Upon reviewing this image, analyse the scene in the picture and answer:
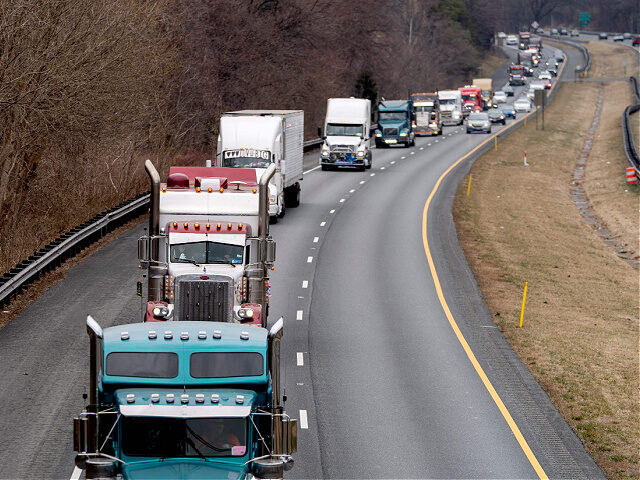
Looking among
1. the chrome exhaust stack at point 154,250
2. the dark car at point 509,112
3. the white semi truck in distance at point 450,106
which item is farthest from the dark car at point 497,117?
the chrome exhaust stack at point 154,250

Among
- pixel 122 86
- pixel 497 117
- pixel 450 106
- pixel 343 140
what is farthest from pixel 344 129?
pixel 497 117

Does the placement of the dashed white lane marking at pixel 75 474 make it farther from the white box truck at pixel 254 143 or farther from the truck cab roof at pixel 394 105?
the truck cab roof at pixel 394 105

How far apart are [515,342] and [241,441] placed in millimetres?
14398

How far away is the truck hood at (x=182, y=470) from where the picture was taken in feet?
38.8

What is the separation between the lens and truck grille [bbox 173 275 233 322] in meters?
20.1

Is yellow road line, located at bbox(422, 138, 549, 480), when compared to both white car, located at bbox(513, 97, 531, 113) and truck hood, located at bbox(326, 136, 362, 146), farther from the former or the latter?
white car, located at bbox(513, 97, 531, 113)

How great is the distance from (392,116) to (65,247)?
4510cm

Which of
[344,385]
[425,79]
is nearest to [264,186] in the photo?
[344,385]

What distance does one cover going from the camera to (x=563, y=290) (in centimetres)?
3375

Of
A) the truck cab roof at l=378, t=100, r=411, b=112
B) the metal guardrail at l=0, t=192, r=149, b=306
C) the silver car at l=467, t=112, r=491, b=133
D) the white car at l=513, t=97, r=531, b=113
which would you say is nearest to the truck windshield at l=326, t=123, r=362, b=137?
the truck cab roof at l=378, t=100, r=411, b=112

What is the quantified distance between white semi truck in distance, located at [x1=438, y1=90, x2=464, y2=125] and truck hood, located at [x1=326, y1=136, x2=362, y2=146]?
4261cm

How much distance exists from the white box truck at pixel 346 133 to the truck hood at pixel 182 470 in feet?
143

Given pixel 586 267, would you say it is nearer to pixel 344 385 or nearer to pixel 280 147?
pixel 280 147

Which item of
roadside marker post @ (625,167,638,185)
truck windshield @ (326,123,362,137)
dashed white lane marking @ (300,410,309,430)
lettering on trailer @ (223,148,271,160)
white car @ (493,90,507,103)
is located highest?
white car @ (493,90,507,103)
